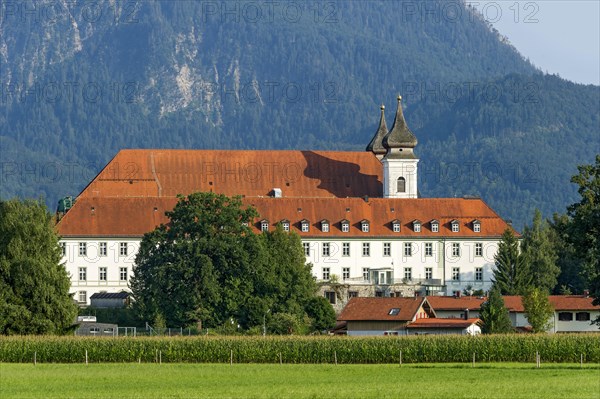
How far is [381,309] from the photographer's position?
106 meters

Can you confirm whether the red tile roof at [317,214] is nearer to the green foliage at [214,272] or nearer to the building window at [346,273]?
the building window at [346,273]

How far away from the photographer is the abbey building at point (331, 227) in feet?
426

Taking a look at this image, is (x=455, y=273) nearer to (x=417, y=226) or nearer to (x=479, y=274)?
(x=479, y=274)

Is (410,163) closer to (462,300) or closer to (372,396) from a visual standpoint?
(462,300)

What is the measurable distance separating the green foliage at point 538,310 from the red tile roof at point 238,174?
3716 centimetres

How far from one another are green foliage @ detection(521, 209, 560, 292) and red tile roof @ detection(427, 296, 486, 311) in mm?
13826

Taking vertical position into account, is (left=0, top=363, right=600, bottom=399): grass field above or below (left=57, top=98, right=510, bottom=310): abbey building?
below

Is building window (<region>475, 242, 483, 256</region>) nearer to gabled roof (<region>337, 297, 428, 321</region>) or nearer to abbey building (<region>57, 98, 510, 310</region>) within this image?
abbey building (<region>57, 98, 510, 310</region>)

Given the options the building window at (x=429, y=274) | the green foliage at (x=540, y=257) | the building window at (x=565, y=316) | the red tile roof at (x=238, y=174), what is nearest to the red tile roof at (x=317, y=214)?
the building window at (x=429, y=274)

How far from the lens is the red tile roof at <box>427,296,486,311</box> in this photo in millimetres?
113750

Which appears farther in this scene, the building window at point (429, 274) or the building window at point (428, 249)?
the building window at point (428, 249)

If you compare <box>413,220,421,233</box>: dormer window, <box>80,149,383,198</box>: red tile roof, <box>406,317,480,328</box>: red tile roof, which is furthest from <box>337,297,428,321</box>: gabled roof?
<box>80,149,383,198</box>: red tile roof

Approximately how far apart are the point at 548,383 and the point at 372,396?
904cm

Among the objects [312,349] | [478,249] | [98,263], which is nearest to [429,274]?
[478,249]
